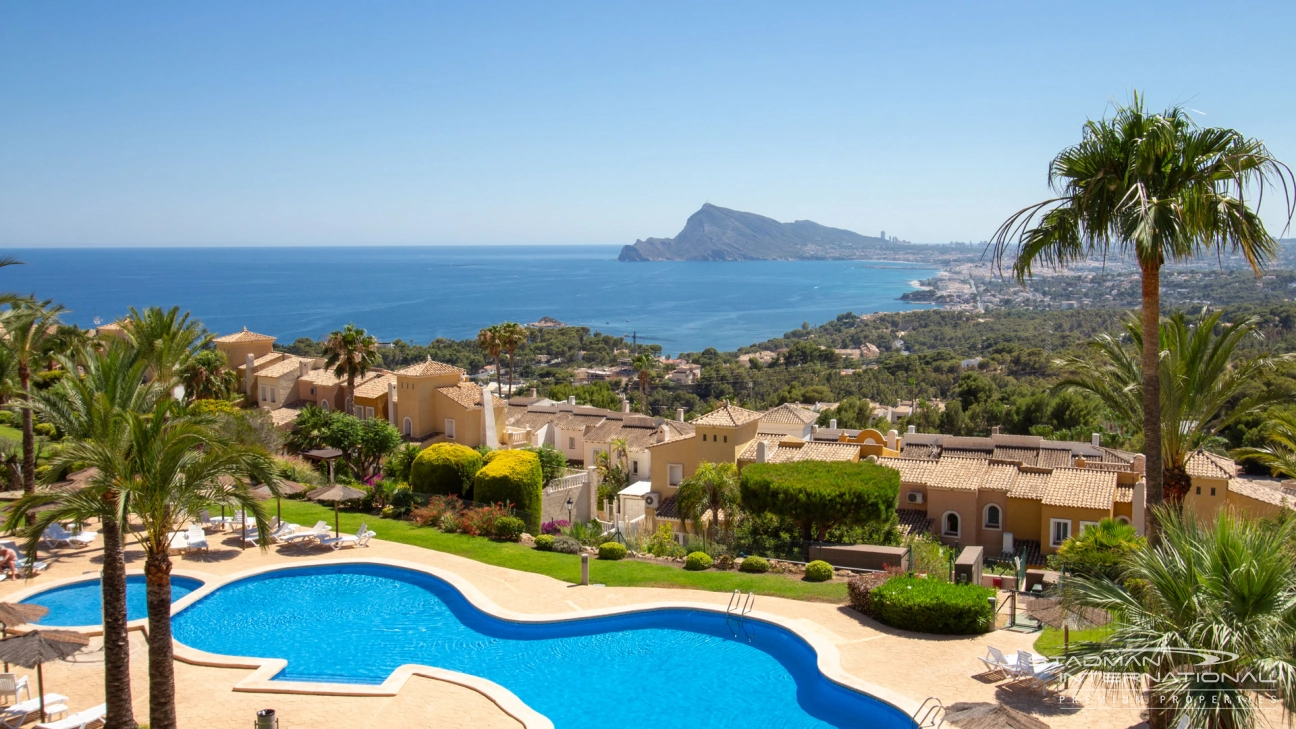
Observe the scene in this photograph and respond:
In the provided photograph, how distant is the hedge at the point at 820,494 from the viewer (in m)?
21.8

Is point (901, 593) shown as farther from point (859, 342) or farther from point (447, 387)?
point (859, 342)

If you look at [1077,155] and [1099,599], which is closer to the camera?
[1099,599]

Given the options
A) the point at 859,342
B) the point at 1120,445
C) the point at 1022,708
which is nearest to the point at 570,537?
the point at 1022,708

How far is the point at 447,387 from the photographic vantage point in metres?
35.7

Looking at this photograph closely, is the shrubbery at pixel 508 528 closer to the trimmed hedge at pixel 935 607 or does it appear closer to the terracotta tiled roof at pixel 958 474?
the trimmed hedge at pixel 935 607

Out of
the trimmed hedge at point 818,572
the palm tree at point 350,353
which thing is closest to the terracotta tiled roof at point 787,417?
the palm tree at point 350,353

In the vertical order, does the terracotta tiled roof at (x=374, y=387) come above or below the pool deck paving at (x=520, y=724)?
above

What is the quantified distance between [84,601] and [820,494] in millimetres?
16477

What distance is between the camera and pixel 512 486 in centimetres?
2411

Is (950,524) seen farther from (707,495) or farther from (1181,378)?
(1181,378)

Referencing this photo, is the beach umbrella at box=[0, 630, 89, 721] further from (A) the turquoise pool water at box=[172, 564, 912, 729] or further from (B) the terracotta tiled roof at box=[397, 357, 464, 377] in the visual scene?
(B) the terracotta tiled roof at box=[397, 357, 464, 377]

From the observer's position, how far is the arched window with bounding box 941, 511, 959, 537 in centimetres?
2683

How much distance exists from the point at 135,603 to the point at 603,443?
24080 millimetres

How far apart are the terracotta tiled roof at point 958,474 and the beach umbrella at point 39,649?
22.7m
